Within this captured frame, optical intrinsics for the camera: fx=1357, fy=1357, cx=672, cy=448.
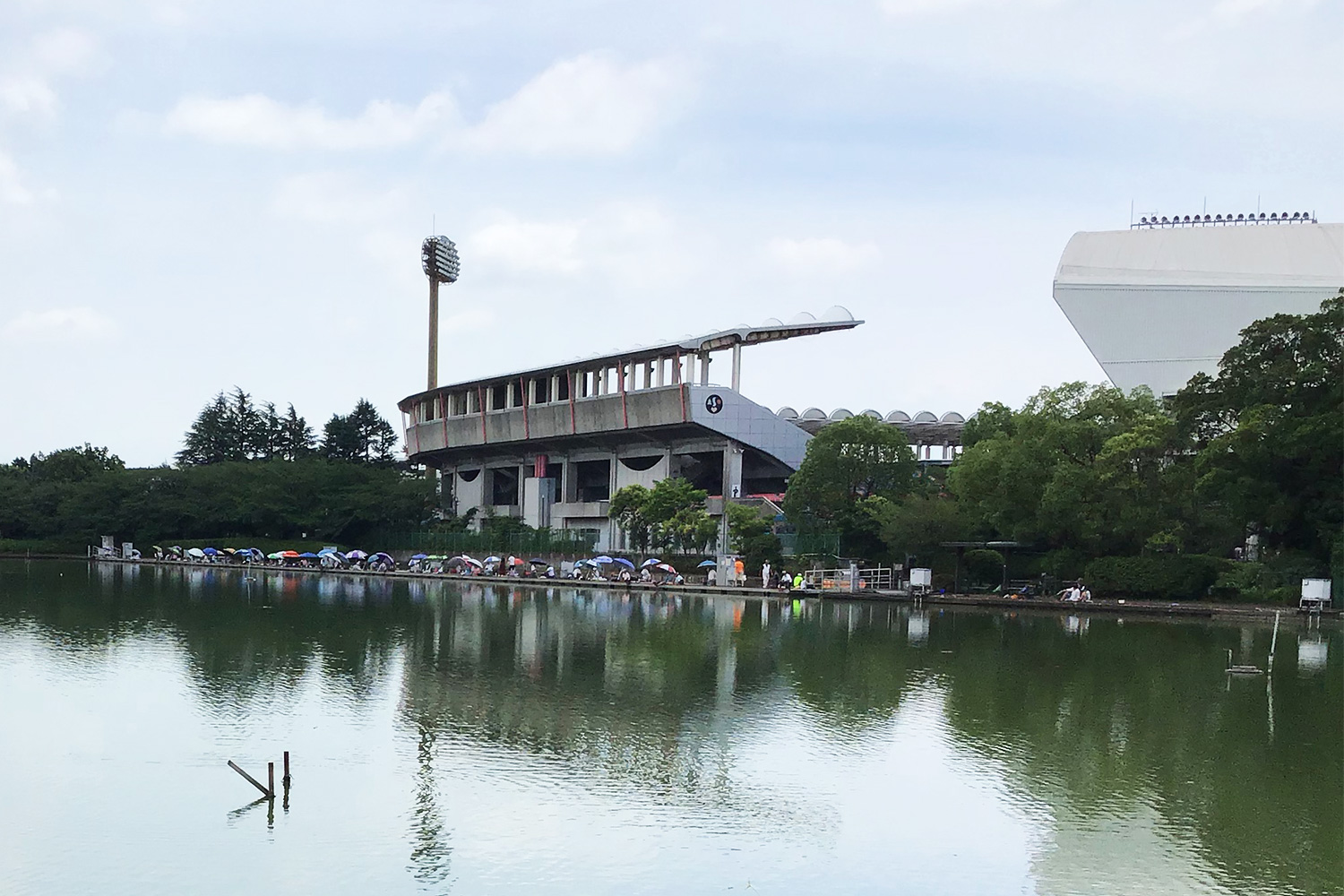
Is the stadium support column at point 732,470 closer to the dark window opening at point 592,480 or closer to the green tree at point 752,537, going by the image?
the green tree at point 752,537

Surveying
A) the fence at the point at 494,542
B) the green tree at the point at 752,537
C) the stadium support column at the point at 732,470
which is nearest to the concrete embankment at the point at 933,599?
the green tree at the point at 752,537

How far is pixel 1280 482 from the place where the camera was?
4044 centimetres

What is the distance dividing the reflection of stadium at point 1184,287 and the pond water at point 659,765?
5679 cm

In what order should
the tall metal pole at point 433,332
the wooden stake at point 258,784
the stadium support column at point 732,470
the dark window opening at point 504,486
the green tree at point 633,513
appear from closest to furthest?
1. the wooden stake at point 258,784
2. the green tree at point 633,513
3. the stadium support column at point 732,470
4. the dark window opening at point 504,486
5. the tall metal pole at point 433,332

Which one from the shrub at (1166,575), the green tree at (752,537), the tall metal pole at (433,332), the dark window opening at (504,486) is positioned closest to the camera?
the shrub at (1166,575)

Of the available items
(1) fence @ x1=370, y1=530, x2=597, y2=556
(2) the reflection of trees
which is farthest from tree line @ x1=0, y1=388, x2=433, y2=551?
(2) the reflection of trees

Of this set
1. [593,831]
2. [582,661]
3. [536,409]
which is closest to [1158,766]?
[593,831]

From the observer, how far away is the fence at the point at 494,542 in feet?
224

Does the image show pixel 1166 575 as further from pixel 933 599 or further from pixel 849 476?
pixel 849 476

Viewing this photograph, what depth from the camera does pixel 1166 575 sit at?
43.7m

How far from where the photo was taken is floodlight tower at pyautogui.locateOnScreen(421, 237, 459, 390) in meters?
98.8

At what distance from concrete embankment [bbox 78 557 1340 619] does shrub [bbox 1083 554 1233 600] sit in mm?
582

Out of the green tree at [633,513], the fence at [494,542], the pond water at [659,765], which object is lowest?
the pond water at [659,765]

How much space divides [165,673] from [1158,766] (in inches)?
623
